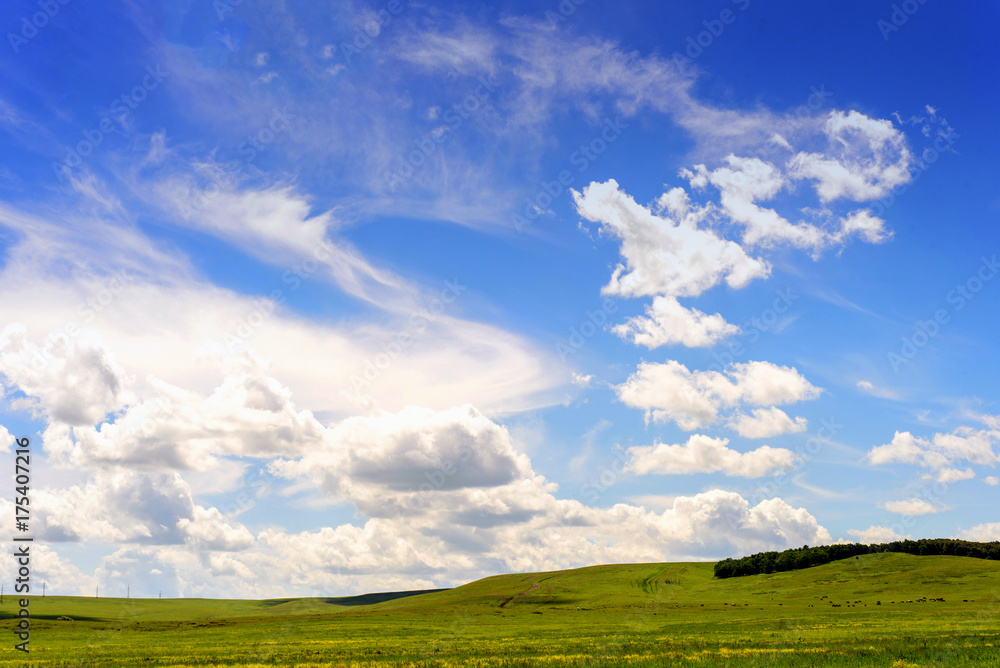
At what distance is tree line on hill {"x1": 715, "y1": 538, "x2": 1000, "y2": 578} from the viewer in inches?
7175

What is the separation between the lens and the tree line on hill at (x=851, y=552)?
18225 centimetres

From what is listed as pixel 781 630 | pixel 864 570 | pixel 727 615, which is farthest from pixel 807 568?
pixel 781 630

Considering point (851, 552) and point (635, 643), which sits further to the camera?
point (851, 552)

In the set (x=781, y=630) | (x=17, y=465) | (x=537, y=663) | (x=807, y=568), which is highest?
(x=17, y=465)

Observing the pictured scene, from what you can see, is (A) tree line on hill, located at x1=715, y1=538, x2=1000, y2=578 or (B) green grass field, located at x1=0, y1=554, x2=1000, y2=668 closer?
(B) green grass field, located at x1=0, y1=554, x2=1000, y2=668

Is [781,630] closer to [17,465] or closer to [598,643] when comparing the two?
[598,643]

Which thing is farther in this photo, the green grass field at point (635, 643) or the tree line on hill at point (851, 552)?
the tree line on hill at point (851, 552)

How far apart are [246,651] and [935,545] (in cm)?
20847

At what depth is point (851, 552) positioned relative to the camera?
192 meters

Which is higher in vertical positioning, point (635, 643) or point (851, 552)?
point (635, 643)

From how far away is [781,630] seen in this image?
61062 mm

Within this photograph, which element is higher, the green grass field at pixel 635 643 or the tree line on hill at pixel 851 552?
the green grass field at pixel 635 643

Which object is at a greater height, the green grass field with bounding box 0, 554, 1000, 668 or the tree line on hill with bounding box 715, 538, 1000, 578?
the green grass field with bounding box 0, 554, 1000, 668

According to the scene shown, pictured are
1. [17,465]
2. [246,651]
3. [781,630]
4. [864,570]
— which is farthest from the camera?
[864,570]
